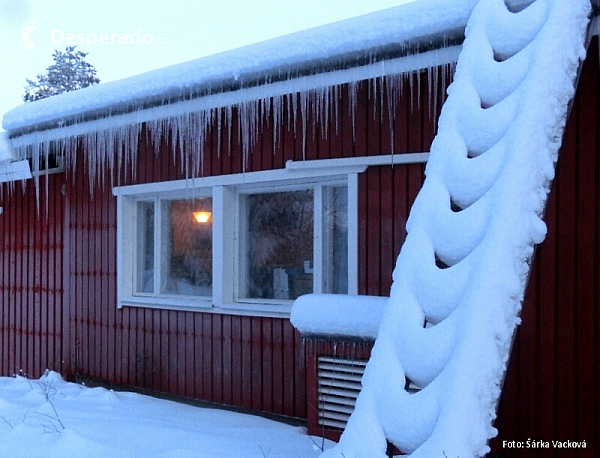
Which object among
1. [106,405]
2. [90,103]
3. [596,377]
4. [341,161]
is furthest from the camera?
[90,103]

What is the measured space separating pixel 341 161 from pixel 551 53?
225cm

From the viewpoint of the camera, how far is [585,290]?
A: 3873 mm

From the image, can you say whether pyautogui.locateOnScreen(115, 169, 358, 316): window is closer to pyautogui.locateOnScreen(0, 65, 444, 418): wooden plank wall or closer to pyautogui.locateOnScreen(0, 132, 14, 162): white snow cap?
pyautogui.locateOnScreen(0, 65, 444, 418): wooden plank wall

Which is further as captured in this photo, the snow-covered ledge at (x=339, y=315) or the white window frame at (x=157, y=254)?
the white window frame at (x=157, y=254)

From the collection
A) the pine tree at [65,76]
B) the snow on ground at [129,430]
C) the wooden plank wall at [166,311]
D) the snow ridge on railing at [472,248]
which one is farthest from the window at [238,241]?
the pine tree at [65,76]

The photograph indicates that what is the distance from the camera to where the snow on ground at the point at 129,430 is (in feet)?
11.6

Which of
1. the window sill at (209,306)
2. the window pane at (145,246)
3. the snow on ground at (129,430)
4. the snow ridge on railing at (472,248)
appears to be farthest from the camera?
the window pane at (145,246)

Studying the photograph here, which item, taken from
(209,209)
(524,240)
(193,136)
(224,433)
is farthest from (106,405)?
(524,240)

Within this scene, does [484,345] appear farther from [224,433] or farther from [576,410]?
[224,433]

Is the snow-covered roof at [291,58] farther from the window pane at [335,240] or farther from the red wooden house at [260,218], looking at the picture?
the window pane at [335,240]

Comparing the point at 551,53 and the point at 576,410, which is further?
the point at 576,410

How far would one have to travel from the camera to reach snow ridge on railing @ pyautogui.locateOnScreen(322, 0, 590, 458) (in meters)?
2.19

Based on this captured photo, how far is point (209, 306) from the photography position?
573 centimetres

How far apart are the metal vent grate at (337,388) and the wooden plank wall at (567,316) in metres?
1.02
